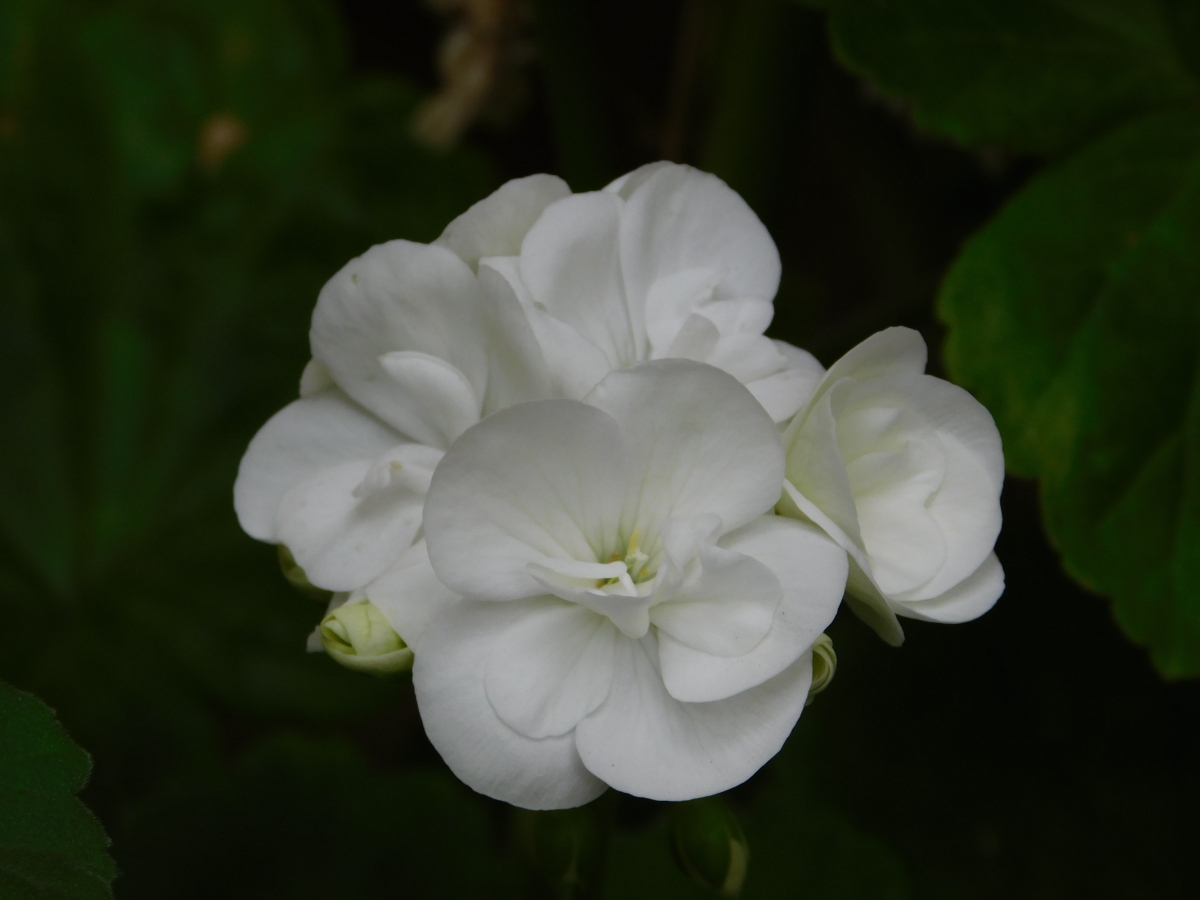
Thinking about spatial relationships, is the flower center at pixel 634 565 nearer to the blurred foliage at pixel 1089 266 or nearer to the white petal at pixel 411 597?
the white petal at pixel 411 597

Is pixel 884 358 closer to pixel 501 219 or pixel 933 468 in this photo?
pixel 933 468

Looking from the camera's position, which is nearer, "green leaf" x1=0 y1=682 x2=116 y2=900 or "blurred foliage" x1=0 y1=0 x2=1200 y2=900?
"green leaf" x1=0 y1=682 x2=116 y2=900

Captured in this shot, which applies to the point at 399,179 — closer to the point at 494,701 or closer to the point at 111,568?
the point at 111,568

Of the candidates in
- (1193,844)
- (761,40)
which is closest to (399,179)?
(761,40)

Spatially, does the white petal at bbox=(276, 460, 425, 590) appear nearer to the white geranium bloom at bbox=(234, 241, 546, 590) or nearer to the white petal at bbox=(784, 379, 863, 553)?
the white geranium bloom at bbox=(234, 241, 546, 590)

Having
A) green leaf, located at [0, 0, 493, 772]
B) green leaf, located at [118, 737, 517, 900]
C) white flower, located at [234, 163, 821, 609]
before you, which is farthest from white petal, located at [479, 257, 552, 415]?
green leaf, located at [0, 0, 493, 772]

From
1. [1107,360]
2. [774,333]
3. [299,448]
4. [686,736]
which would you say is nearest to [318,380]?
[299,448]
